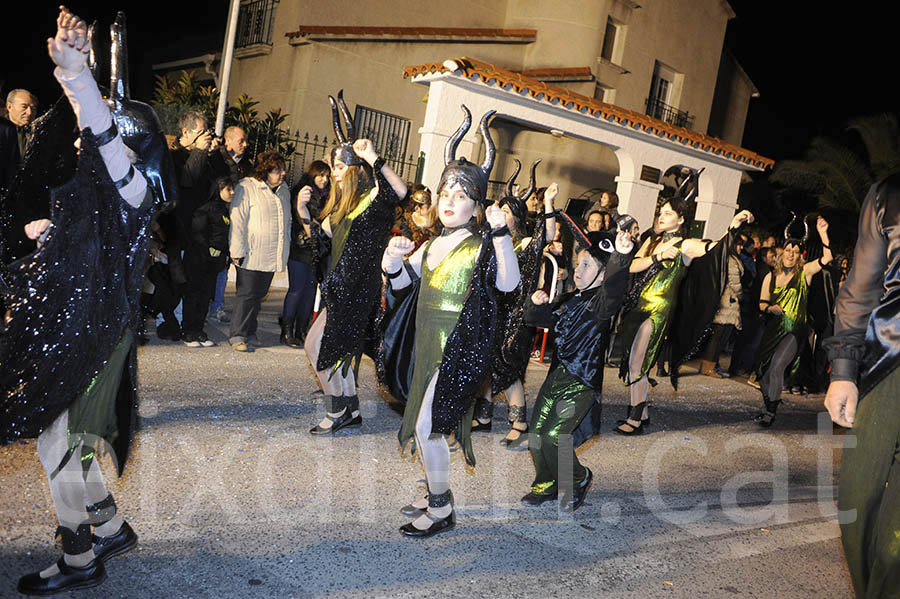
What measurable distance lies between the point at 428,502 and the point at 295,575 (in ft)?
2.84

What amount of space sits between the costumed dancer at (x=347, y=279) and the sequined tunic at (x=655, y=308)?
266 centimetres

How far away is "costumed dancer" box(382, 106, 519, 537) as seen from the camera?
11.7 feet

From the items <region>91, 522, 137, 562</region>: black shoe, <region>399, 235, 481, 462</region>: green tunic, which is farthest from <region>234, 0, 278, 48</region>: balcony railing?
<region>91, 522, 137, 562</region>: black shoe

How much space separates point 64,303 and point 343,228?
8.01 ft

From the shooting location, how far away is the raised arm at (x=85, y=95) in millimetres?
2338

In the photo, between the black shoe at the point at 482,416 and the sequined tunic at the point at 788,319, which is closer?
the black shoe at the point at 482,416

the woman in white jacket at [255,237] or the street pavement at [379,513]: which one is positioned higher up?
the woman in white jacket at [255,237]

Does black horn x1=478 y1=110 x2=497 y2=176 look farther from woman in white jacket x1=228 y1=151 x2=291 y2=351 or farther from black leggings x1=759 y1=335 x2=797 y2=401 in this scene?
black leggings x1=759 y1=335 x2=797 y2=401

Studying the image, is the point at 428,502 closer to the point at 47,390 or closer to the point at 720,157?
the point at 47,390

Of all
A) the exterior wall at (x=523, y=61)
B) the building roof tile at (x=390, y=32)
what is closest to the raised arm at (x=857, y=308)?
the exterior wall at (x=523, y=61)

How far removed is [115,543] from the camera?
2.96 metres

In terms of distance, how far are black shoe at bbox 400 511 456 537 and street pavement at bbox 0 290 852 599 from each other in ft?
0.18

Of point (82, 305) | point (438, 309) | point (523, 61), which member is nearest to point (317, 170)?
point (438, 309)

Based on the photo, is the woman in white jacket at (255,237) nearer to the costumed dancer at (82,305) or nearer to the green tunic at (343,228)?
the green tunic at (343,228)
